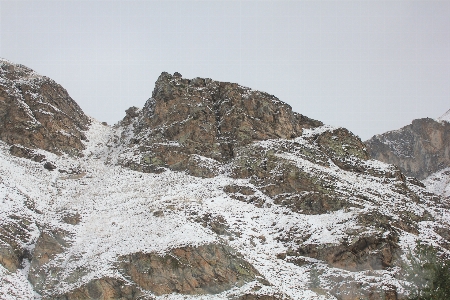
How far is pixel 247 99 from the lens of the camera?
5825cm

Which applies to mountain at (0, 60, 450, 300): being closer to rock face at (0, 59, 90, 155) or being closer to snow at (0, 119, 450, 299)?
snow at (0, 119, 450, 299)

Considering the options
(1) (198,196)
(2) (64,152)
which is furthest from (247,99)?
(2) (64,152)

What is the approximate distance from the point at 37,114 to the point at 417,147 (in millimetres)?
58460

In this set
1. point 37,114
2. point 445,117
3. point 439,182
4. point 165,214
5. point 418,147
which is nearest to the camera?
point 165,214

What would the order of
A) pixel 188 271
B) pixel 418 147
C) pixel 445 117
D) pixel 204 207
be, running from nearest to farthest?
pixel 188 271 → pixel 204 207 → pixel 418 147 → pixel 445 117

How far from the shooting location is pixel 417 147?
280 ft

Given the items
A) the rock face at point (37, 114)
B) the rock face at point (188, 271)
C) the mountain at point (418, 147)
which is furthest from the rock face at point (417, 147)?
the rock face at point (188, 271)

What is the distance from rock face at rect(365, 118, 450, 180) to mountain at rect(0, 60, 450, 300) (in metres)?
30.1

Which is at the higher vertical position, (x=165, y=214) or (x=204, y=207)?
(x=204, y=207)

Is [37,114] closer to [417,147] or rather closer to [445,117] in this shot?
[417,147]

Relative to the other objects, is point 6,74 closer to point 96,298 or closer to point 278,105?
point 278,105

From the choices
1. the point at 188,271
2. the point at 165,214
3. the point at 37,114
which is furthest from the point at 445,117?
the point at 188,271

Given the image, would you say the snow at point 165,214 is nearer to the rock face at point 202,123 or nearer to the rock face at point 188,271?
the rock face at point 188,271

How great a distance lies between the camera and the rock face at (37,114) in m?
54.8
